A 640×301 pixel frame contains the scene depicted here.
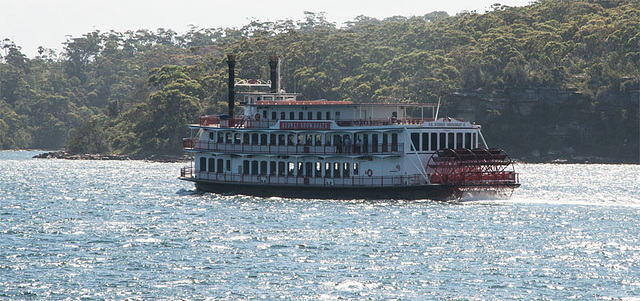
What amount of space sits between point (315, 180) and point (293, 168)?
2048 millimetres

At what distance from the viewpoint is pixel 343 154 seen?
5497cm

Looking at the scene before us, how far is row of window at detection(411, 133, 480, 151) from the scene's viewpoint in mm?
54281

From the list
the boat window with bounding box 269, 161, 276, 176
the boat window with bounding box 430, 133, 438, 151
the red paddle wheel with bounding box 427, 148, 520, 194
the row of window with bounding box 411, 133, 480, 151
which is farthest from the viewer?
the boat window with bounding box 269, 161, 276, 176

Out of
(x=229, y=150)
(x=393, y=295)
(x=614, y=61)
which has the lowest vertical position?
(x=393, y=295)

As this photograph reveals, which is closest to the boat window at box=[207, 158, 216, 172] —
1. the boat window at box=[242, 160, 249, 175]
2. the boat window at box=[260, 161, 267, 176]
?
the boat window at box=[242, 160, 249, 175]

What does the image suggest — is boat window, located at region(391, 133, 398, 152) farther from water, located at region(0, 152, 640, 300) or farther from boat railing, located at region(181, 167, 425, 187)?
water, located at region(0, 152, 640, 300)

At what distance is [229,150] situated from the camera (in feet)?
195

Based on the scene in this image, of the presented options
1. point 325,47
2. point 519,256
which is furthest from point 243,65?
point 519,256

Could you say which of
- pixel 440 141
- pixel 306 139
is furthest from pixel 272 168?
pixel 440 141

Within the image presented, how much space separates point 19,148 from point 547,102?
115007 millimetres

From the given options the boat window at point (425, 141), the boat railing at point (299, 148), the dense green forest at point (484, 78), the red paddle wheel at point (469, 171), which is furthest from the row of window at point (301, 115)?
the dense green forest at point (484, 78)

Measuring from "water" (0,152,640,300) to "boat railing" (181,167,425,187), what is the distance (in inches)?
46.9

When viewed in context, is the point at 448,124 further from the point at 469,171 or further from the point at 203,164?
the point at 203,164

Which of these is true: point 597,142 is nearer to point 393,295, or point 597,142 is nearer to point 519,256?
point 519,256
